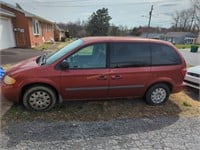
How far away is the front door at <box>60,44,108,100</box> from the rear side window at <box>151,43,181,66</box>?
1.22m

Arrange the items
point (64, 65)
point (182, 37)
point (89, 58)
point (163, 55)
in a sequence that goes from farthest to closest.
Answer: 1. point (182, 37)
2. point (163, 55)
3. point (89, 58)
4. point (64, 65)

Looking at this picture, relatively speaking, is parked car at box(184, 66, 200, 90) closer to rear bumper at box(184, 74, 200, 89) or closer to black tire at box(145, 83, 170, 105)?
rear bumper at box(184, 74, 200, 89)

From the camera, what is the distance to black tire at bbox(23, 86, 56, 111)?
4.25 m

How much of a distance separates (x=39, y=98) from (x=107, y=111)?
60.1 inches

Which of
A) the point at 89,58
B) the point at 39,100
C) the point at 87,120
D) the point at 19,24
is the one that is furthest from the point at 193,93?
the point at 19,24

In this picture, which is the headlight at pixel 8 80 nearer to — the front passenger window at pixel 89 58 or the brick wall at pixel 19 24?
the front passenger window at pixel 89 58

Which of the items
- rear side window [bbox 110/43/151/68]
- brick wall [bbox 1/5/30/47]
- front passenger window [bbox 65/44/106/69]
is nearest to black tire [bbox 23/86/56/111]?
front passenger window [bbox 65/44/106/69]

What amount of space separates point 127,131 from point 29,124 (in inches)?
73.5

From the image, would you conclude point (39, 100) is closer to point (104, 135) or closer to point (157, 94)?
point (104, 135)

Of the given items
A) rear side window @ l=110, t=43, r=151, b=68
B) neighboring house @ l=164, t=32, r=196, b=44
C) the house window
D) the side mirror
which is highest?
the house window

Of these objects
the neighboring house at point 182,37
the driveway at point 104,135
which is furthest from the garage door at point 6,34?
the neighboring house at point 182,37

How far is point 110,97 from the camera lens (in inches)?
186

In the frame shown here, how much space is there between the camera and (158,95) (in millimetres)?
4930

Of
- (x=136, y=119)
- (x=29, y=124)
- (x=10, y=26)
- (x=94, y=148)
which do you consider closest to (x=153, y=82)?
(x=136, y=119)
